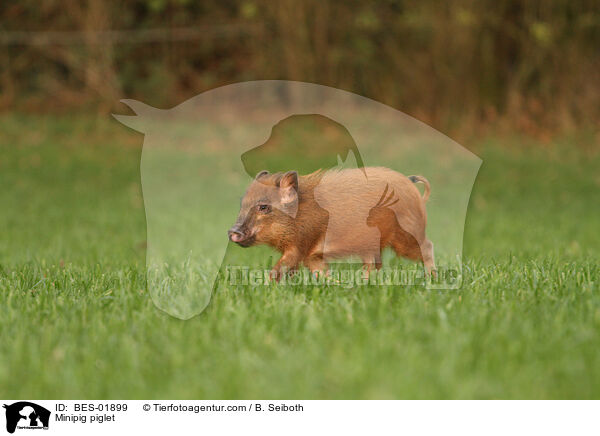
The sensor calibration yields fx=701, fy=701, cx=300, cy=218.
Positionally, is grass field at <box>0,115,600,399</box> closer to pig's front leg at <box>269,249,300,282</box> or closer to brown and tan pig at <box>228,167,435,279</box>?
pig's front leg at <box>269,249,300,282</box>

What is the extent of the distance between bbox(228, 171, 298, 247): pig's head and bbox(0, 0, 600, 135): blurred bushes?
1089cm

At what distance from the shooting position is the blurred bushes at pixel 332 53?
563 inches

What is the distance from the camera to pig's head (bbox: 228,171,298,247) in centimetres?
371

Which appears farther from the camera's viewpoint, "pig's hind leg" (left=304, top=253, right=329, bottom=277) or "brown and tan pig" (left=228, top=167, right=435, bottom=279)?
"pig's hind leg" (left=304, top=253, right=329, bottom=277)

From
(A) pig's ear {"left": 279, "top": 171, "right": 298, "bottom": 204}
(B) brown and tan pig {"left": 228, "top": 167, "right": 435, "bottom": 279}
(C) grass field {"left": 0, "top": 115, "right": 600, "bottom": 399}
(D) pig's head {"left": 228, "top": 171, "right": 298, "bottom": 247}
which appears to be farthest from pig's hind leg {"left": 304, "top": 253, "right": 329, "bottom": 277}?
(A) pig's ear {"left": 279, "top": 171, "right": 298, "bottom": 204}

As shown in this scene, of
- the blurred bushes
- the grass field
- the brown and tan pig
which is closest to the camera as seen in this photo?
the grass field

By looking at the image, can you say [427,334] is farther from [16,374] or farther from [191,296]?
[16,374]

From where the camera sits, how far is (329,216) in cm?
384

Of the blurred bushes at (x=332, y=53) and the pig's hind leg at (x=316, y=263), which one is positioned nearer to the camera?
the pig's hind leg at (x=316, y=263)
